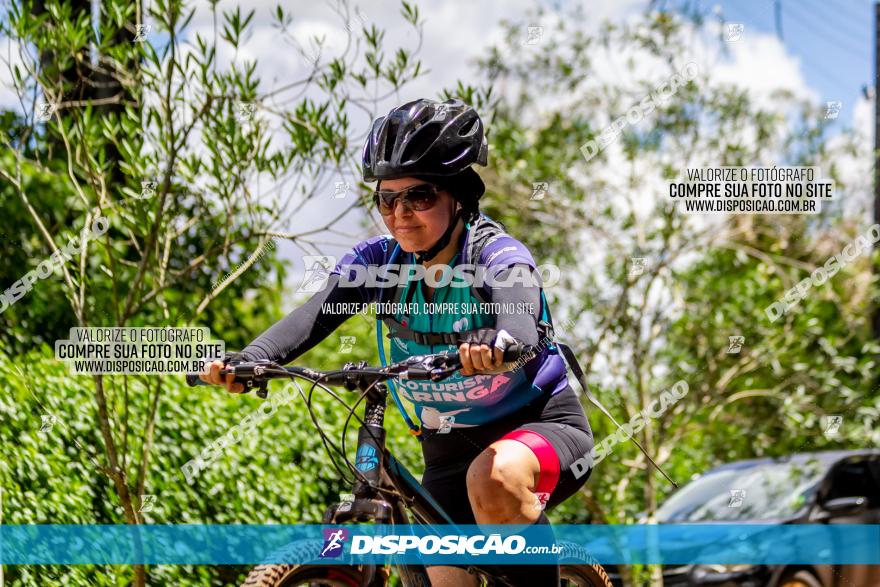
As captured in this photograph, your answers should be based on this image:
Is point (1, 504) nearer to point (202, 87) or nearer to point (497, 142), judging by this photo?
point (202, 87)

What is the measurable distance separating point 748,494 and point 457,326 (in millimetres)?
5012

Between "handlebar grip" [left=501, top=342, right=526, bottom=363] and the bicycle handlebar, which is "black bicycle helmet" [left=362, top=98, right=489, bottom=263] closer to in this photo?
the bicycle handlebar

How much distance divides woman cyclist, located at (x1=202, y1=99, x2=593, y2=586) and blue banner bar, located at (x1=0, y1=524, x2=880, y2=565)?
130 mm

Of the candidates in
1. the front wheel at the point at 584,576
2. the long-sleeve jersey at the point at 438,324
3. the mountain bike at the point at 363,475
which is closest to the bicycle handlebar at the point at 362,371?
the mountain bike at the point at 363,475

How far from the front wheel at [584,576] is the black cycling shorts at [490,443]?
1.33 feet

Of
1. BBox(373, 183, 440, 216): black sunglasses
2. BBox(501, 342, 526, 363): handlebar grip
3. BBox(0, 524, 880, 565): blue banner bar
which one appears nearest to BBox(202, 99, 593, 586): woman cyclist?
BBox(373, 183, 440, 216): black sunglasses

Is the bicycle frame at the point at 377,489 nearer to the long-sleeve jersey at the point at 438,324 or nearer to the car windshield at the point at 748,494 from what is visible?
the long-sleeve jersey at the point at 438,324

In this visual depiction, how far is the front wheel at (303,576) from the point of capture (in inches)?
103

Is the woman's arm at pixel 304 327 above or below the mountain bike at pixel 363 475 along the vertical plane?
above

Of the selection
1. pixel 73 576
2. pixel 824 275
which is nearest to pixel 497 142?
pixel 824 275

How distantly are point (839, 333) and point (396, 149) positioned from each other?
666 centimetres

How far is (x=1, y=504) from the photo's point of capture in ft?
14.1

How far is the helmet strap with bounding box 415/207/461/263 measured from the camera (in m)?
3.14

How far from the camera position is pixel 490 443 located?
3283 millimetres
